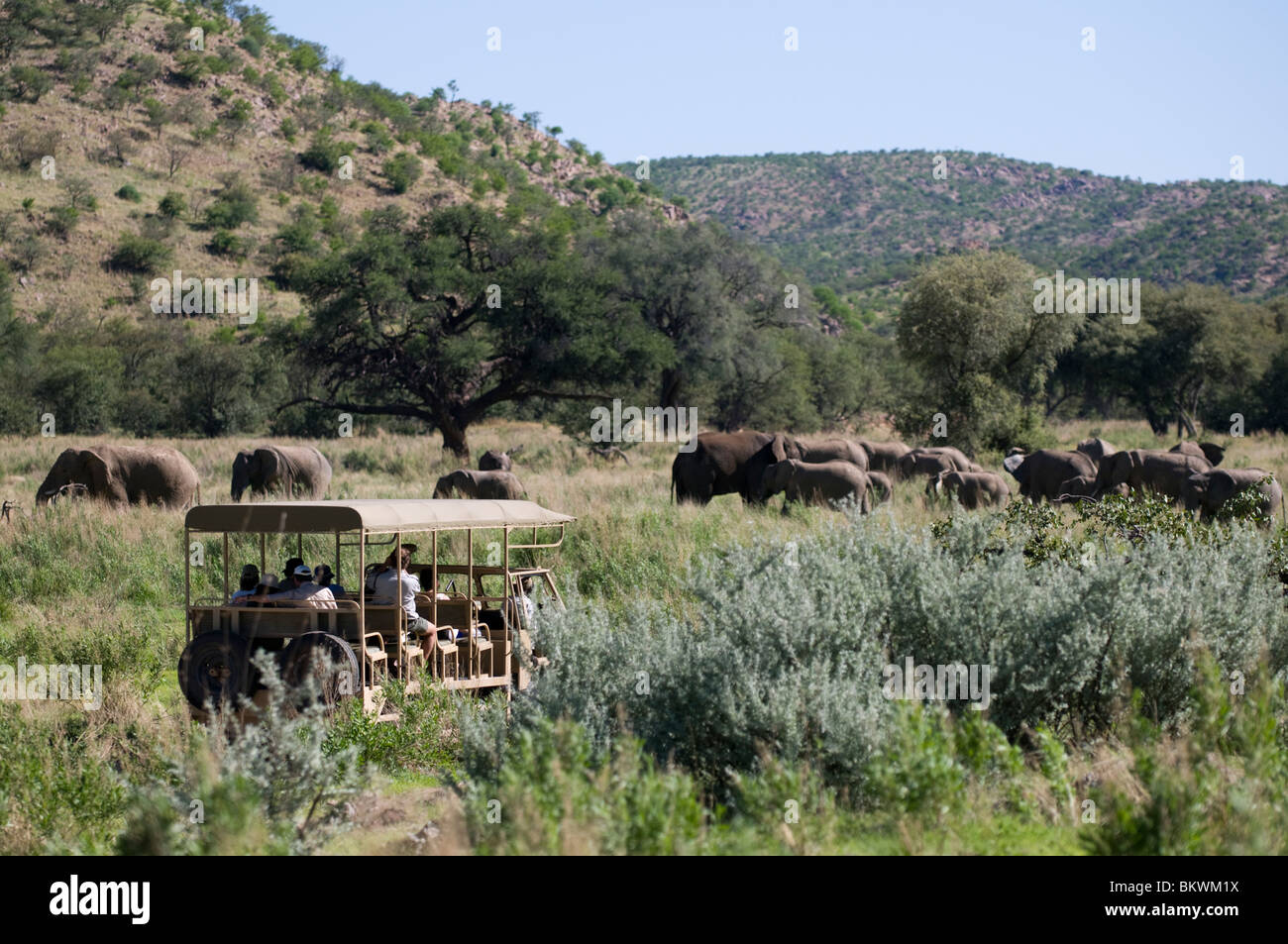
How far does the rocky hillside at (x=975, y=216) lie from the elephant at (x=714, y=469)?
264 feet

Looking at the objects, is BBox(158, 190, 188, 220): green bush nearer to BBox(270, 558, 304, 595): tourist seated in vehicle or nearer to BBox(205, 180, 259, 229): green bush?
BBox(205, 180, 259, 229): green bush

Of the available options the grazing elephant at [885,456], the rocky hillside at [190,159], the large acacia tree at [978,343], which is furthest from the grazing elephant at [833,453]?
the rocky hillside at [190,159]

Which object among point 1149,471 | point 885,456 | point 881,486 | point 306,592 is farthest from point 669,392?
point 306,592

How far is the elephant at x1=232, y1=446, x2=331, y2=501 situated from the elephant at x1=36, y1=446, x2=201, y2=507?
4.76 ft

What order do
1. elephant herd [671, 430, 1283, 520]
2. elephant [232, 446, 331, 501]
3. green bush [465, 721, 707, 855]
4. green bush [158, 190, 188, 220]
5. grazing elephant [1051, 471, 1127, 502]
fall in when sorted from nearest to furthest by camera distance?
green bush [465, 721, 707, 855] → elephant herd [671, 430, 1283, 520] → grazing elephant [1051, 471, 1127, 502] → elephant [232, 446, 331, 501] → green bush [158, 190, 188, 220]

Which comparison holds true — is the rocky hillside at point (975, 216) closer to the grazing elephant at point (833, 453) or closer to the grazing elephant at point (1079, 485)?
the grazing elephant at point (833, 453)

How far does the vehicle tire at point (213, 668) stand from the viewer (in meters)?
9.95

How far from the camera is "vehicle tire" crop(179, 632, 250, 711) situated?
9945 mm

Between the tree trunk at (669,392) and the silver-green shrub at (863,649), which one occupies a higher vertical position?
the tree trunk at (669,392)

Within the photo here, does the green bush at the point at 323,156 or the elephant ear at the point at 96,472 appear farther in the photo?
the green bush at the point at 323,156

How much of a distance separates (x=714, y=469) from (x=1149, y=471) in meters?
7.73

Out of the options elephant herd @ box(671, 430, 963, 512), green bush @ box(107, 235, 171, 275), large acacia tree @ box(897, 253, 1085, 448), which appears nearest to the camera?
elephant herd @ box(671, 430, 963, 512)

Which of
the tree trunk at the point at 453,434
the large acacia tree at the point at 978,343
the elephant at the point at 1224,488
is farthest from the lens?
the tree trunk at the point at 453,434

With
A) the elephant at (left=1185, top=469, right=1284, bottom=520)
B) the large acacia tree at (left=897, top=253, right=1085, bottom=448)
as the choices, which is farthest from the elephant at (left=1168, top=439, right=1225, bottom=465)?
the large acacia tree at (left=897, top=253, right=1085, bottom=448)
